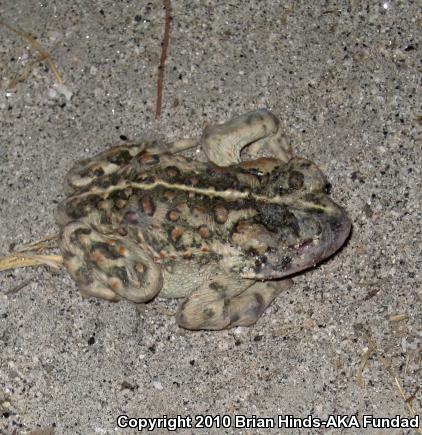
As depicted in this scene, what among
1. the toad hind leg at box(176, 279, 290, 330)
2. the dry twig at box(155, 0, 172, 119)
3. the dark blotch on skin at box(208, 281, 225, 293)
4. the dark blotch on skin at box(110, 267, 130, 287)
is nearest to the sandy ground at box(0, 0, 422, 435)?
the dry twig at box(155, 0, 172, 119)

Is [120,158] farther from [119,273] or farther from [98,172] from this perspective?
[119,273]

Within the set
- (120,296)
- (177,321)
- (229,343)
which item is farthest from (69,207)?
(229,343)

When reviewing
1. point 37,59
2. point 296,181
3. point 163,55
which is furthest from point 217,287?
point 37,59

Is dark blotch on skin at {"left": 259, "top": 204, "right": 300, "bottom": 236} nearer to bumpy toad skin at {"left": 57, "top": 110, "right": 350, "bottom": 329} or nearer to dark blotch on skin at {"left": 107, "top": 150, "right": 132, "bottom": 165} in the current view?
bumpy toad skin at {"left": 57, "top": 110, "right": 350, "bottom": 329}

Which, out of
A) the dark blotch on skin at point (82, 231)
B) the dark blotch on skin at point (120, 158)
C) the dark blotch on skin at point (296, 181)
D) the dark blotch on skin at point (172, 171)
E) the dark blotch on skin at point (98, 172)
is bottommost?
the dark blotch on skin at point (82, 231)

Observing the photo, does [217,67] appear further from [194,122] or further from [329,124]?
[329,124]

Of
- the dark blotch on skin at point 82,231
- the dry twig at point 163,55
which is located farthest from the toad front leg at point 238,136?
the dark blotch on skin at point 82,231

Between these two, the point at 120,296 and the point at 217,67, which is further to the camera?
the point at 217,67

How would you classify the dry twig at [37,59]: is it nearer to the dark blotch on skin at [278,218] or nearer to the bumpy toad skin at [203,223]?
the bumpy toad skin at [203,223]
